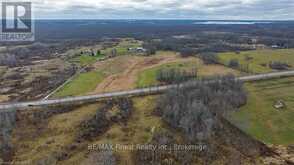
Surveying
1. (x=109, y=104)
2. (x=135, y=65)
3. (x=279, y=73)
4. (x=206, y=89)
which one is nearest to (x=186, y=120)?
(x=206, y=89)

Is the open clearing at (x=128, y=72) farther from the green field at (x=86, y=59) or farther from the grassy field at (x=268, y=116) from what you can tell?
the grassy field at (x=268, y=116)

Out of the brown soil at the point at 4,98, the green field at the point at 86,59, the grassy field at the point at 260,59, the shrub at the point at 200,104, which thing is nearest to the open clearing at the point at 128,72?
the green field at the point at 86,59

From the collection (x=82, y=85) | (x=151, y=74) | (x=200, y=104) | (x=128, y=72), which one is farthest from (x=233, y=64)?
(x=200, y=104)

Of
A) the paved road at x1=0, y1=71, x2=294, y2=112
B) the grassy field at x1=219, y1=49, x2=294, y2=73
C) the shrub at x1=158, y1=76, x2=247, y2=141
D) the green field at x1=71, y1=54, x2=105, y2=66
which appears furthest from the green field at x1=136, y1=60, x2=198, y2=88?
the green field at x1=71, y1=54, x2=105, y2=66

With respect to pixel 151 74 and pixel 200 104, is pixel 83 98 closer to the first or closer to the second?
pixel 200 104

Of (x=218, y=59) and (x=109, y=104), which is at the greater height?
(x=218, y=59)

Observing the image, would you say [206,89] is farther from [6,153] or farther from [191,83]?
[6,153]
